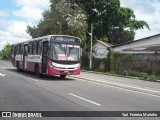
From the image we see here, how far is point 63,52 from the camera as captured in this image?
2450cm

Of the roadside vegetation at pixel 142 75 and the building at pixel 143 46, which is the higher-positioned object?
the building at pixel 143 46

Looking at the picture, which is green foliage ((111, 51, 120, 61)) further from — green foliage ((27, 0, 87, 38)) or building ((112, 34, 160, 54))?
green foliage ((27, 0, 87, 38))

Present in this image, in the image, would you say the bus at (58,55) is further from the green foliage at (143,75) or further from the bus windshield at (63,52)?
the green foliage at (143,75)

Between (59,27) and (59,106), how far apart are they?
47457 millimetres

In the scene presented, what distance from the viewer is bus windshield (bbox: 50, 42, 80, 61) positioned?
2428cm

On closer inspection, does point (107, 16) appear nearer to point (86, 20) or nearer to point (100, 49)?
point (86, 20)

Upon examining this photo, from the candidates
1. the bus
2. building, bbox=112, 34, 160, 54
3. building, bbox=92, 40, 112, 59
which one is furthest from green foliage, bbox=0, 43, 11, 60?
the bus

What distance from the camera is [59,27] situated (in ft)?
194

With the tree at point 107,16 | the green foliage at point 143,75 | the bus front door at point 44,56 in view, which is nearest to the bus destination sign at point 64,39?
the bus front door at point 44,56

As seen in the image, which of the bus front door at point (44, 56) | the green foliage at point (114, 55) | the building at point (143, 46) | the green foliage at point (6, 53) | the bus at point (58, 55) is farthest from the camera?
the green foliage at point (6, 53)

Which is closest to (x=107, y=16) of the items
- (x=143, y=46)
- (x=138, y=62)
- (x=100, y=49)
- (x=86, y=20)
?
(x=86, y=20)

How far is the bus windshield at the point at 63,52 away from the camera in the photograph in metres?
24.3

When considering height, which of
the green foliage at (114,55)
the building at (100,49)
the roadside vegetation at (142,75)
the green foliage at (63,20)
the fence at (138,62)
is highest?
the green foliage at (63,20)

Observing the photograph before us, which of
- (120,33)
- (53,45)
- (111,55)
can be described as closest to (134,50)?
(111,55)
